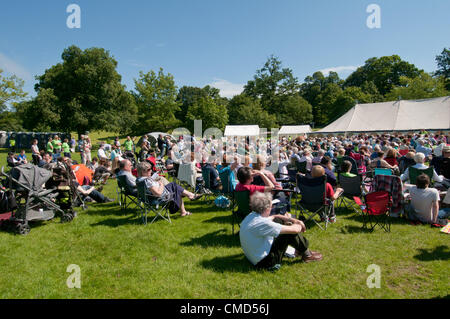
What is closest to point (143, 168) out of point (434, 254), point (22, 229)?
point (22, 229)

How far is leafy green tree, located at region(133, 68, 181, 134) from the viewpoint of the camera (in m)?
45.7

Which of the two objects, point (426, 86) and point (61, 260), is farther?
point (426, 86)

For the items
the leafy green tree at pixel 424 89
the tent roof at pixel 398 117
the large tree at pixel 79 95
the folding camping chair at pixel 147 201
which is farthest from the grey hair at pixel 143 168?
the leafy green tree at pixel 424 89

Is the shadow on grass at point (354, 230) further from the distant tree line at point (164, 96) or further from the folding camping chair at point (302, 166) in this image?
the distant tree line at point (164, 96)

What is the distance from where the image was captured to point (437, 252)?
4.05 metres

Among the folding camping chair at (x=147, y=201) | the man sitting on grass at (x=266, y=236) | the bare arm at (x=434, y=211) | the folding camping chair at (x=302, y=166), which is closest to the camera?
the man sitting on grass at (x=266, y=236)

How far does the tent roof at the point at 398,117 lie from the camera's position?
24984 mm

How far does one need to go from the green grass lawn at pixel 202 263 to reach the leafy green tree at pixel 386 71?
245 feet

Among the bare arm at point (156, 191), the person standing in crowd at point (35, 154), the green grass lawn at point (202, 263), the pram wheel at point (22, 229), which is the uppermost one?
the person standing in crowd at point (35, 154)

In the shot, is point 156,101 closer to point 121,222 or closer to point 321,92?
point 121,222

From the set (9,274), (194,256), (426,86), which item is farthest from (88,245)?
(426,86)

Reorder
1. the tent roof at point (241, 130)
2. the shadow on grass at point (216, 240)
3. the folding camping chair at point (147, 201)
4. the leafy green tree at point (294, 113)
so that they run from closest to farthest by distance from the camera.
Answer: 1. the shadow on grass at point (216, 240)
2. the folding camping chair at point (147, 201)
3. the tent roof at point (241, 130)
4. the leafy green tree at point (294, 113)
